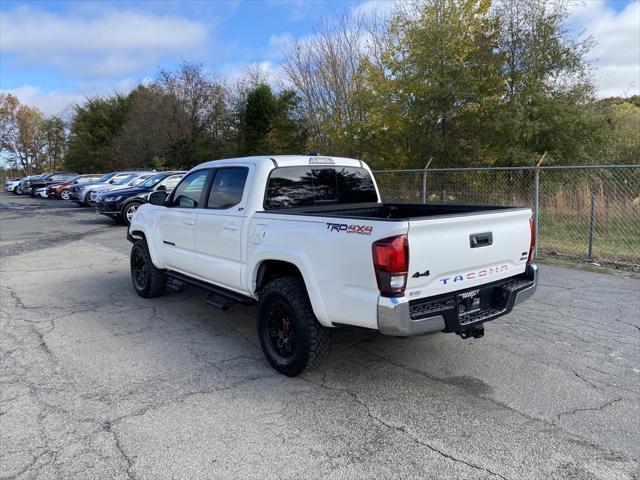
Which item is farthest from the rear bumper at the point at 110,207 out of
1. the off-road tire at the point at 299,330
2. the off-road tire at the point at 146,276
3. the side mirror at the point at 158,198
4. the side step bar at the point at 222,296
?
the off-road tire at the point at 299,330

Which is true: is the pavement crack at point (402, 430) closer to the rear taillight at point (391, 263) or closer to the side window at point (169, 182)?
the rear taillight at point (391, 263)

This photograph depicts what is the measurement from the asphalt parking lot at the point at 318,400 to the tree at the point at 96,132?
47.5 metres

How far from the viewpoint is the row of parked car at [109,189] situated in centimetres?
1606

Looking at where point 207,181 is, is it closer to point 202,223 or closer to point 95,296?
point 202,223

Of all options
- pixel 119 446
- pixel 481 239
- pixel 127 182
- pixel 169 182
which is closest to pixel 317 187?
pixel 481 239

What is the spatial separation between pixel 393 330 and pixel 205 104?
3800cm

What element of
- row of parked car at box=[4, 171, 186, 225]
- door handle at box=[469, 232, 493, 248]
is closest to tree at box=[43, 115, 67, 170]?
row of parked car at box=[4, 171, 186, 225]

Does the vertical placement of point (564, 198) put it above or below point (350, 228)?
below

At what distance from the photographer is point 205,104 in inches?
1503

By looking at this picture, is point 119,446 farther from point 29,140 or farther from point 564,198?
point 29,140

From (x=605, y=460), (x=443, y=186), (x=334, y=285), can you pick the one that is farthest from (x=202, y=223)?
(x=443, y=186)

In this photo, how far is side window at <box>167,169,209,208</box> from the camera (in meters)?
5.51

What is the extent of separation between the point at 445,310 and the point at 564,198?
8.48 meters

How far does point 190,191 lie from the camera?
5672 mm
